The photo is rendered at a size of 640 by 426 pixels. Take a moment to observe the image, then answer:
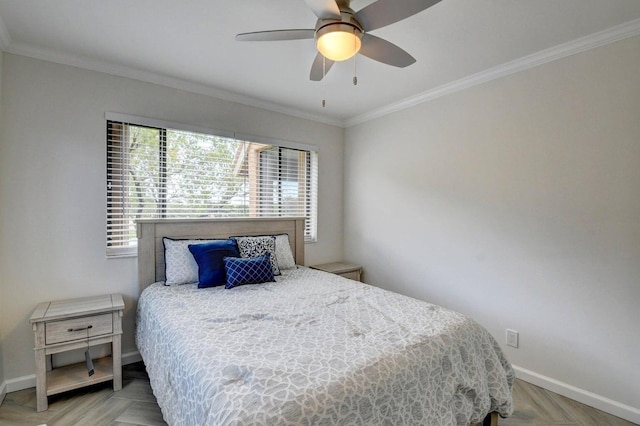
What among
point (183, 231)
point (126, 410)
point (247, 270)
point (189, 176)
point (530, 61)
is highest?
point (530, 61)

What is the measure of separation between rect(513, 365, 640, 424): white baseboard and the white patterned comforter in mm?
879

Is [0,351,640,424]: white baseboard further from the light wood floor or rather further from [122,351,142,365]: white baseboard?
[122,351,142,365]: white baseboard

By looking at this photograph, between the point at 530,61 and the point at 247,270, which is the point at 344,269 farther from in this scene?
the point at 530,61

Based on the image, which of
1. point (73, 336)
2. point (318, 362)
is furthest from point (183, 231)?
point (318, 362)

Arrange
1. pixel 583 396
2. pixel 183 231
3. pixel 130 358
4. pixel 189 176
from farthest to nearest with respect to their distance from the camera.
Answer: pixel 189 176, pixel 183 231, pixel 130 358, pixel 583 396

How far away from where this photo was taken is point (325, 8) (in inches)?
55.8

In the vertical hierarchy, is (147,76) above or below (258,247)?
above

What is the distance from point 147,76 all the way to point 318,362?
2751 mm

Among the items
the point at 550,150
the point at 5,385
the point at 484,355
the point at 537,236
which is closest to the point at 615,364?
the point at 537,236

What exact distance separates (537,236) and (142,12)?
3149 mm

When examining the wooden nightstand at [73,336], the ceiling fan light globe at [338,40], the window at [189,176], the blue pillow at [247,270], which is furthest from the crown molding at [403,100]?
the wooden nightstand at [73,336]

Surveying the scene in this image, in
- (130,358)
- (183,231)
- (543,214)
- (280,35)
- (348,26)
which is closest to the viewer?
(348,26)

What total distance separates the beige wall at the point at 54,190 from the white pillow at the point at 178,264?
0.35 m

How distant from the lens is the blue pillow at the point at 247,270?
2422mm
